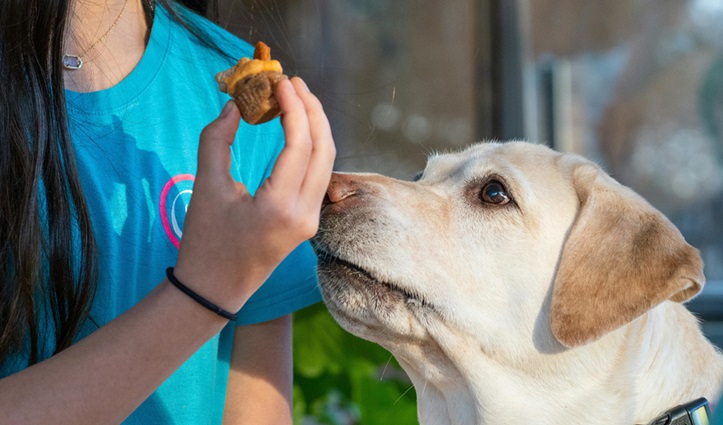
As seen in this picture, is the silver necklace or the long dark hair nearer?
the long dark hair

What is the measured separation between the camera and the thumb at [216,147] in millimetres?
1699

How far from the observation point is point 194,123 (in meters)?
2.43

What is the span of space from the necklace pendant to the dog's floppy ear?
1.27 metres

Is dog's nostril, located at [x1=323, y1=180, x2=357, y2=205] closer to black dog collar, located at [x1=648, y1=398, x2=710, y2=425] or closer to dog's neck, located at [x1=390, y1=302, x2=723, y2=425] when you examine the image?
dog's neck, located at [x1=390, y1=302, x2=723, y2=425]

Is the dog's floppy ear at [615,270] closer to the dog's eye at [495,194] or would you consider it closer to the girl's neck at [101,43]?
the dog's eye at [495,194]

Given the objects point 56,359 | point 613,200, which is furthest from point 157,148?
point 613,200

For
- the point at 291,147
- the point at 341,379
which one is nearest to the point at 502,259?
the point at 291,147

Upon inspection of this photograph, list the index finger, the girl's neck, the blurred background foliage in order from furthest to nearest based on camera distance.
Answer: the blurred background foliage, the girl's neck, the index finger

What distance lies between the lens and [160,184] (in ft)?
7.52

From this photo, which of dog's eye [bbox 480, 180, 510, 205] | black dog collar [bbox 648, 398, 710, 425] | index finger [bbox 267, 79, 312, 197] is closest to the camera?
index finger [bbox 267, 79, 312, 197]

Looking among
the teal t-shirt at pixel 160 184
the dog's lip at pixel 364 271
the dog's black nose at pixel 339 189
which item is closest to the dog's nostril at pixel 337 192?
the dog's black nose at pixel 339 189

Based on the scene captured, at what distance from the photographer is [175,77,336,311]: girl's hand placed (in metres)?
1.69

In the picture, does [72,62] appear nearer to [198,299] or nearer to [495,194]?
[198,299]

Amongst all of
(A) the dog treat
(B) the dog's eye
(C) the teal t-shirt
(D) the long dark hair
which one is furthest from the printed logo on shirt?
(B) the dog's eye
